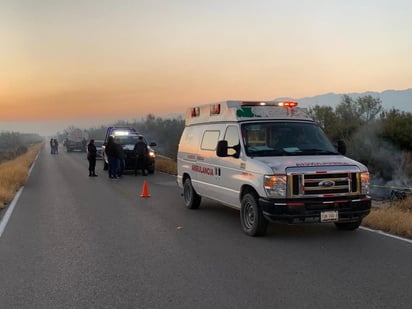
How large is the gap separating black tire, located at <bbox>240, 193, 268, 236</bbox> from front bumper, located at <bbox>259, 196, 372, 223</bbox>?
234 millimetres

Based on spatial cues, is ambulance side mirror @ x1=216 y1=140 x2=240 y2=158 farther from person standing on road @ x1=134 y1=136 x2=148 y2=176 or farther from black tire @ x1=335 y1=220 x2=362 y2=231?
person standing on road @ x1=134 y1=136 x2=148 y2=176

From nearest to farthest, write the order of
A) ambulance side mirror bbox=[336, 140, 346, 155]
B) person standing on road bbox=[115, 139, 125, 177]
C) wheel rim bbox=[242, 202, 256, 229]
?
wheel rim bbox=[242, 202, 256, 229]
ambulance side mirror bbox=[336, 140, 346, 155]
person standing on road bbox=[115, 139, 125, 177]

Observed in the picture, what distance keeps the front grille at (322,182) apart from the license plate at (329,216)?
0.95 ft

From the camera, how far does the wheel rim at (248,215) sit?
8.49 metres

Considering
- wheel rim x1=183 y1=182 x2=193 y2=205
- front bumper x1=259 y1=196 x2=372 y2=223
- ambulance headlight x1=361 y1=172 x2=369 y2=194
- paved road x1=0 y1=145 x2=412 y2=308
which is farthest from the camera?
wheel rim x1=183 y1=182 x2=193 y2=205

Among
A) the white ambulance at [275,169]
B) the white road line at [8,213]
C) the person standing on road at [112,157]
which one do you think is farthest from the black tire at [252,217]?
the person standing on road at [112,157]

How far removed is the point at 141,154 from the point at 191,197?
11.3m

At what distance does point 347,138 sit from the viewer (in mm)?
40344

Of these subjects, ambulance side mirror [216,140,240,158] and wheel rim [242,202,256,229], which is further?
ambulance side mirror [216,140,240,158]

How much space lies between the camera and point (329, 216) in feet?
26.1

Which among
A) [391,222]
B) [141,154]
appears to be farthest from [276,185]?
[141,154]

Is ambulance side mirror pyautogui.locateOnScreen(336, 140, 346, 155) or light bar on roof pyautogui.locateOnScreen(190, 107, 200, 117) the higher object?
light bar on roof pyautogui.locateOnScreen(190, 107, 200, 117)

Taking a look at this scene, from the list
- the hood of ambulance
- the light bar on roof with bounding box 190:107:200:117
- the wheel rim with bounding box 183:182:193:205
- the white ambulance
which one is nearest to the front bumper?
the white ambulance

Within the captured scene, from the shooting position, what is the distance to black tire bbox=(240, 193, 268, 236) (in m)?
8.23
